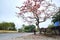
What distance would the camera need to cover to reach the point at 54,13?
13.3m

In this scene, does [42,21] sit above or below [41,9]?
below

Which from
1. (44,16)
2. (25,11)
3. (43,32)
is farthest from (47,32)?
(25,11)

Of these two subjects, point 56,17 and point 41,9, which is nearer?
point 41,9

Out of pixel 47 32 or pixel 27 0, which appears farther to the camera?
pixel 47 32

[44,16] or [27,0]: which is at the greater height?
[27,0]

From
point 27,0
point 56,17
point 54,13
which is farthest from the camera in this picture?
point 56,17

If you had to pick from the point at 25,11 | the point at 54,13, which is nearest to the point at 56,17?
the point at 54,13

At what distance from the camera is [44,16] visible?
13055mm

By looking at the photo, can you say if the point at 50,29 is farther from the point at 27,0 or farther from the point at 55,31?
the point at 27,0

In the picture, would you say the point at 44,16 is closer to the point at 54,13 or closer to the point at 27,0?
the point at 54,13

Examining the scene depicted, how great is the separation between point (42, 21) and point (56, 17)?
67.2 inches

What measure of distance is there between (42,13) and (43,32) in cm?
168

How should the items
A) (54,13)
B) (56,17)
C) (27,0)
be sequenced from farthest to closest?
1. (56,17)
2. (54,13)
3. (27,0)

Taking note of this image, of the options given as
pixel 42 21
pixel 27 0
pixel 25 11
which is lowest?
pixel 42 21
